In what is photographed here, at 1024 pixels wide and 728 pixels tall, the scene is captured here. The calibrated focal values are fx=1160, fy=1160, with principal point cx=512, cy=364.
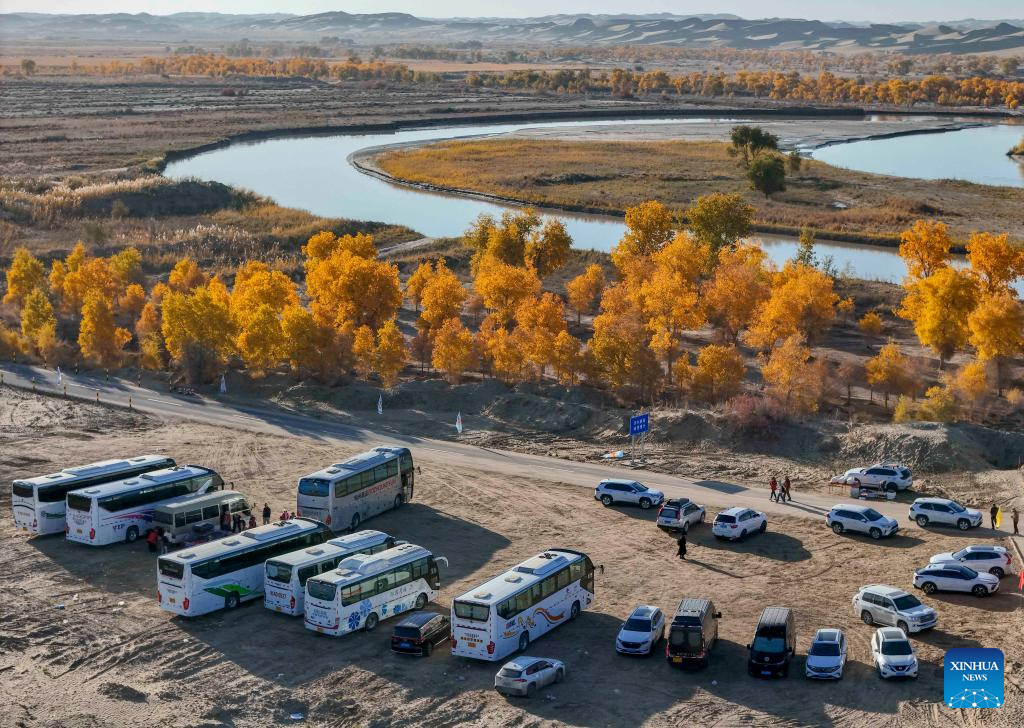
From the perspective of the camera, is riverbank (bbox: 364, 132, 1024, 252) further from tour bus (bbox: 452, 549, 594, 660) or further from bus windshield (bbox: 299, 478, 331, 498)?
tour bus (bbox: 452, 549, 594, 660)

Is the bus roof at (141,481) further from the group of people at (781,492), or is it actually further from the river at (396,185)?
the river at (396,185)

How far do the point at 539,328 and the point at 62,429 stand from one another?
59.2ft

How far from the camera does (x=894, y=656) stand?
21609 mm

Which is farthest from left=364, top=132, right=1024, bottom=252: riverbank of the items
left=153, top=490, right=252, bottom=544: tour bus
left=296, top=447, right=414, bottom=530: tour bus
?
left=153, top=490, right=252, bottom=544: tour bus

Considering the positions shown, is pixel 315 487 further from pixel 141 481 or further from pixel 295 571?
pixel 295 571

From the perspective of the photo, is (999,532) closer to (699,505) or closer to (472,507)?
(699,505)

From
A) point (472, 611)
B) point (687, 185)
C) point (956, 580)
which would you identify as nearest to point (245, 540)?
point (472, 611)

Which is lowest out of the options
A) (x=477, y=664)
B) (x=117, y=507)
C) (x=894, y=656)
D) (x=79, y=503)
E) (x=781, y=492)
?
(x=477, y=664)

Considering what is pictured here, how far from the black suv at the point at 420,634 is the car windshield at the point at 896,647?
848cm

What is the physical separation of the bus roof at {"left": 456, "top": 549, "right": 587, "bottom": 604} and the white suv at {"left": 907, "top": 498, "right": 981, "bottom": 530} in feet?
33.6

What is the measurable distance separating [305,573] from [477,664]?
4754 mm

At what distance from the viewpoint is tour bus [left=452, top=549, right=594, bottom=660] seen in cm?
2283

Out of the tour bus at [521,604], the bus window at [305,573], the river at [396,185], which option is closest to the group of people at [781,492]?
the tour bus at [521,604]

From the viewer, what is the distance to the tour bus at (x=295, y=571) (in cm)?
2525
